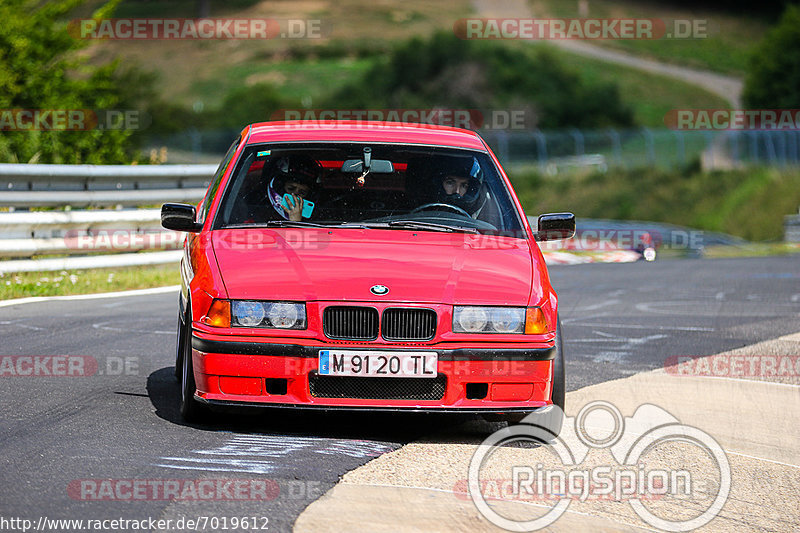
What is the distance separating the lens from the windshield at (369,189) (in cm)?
709

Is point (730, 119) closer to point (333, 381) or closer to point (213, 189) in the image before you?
point (213, 189)

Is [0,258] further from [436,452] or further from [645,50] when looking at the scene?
[645,50]

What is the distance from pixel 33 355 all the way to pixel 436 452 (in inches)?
144

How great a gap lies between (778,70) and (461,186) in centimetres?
6585

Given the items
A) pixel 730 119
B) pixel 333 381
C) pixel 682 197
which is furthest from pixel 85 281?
pixel 730 119

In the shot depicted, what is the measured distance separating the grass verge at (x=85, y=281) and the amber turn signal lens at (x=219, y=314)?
20.6ft

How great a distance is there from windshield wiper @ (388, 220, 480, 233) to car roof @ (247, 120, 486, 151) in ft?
2.36

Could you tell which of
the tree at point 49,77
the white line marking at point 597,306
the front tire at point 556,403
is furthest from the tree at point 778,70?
the front tire at point 556,403

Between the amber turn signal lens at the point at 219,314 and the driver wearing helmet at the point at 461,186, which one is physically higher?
the driver wearing helmet at the point at 461,186

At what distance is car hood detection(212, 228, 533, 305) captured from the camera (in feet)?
20.0

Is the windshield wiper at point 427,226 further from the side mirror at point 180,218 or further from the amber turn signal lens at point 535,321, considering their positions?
the side mirror at point 180,218

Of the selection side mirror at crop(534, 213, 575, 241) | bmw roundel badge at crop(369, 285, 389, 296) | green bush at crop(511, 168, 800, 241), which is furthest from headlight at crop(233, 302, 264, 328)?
green bush at crop(511, 168, 800, 241)

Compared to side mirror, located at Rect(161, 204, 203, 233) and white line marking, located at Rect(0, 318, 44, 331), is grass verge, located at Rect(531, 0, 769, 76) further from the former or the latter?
side mirror, located at Rect(161, 204, 203, 233)

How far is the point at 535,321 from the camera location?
6.23 m
